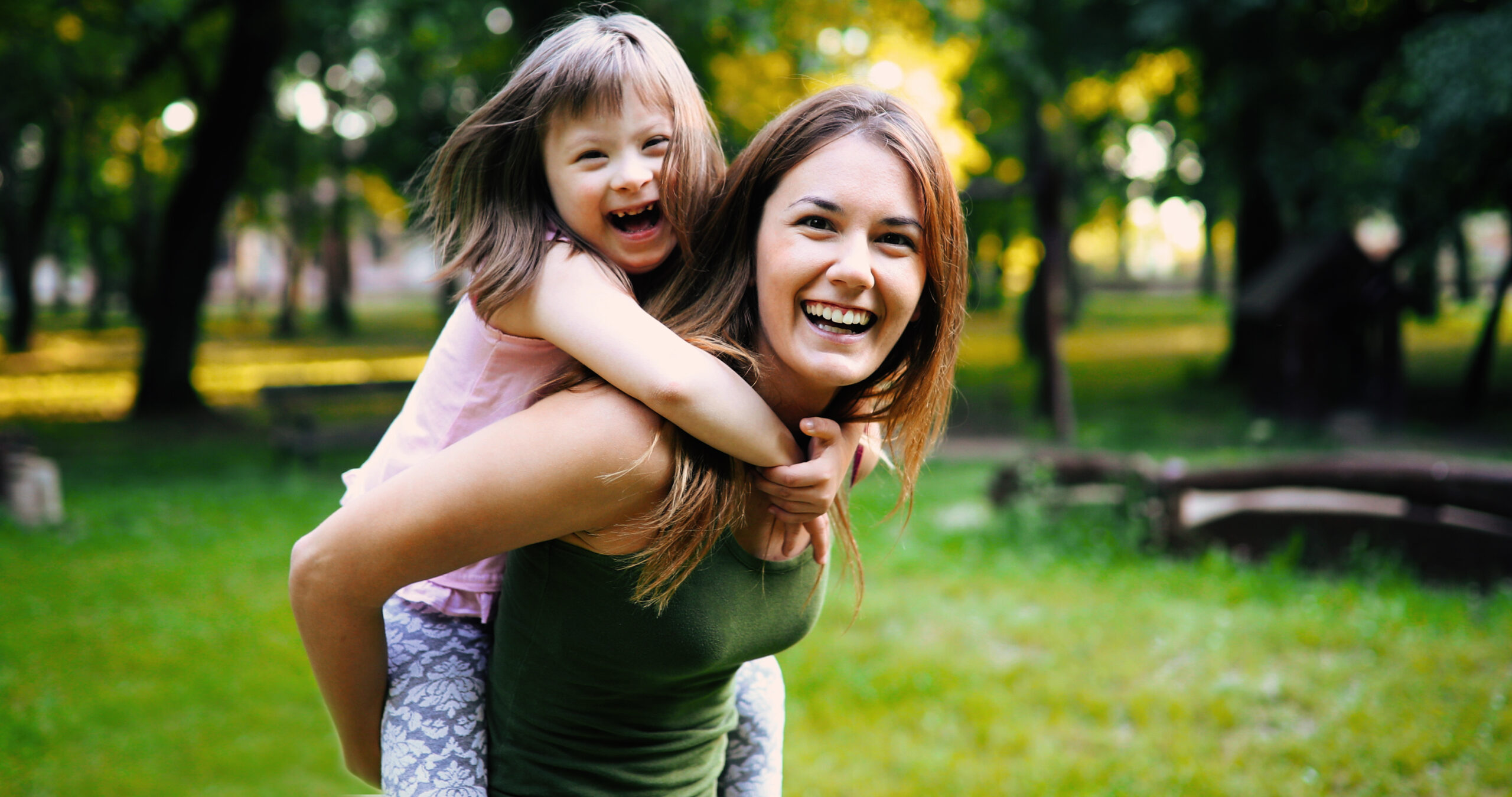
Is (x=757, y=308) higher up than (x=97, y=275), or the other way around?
(x=757, y=308)

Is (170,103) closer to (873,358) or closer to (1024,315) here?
(1024,315)

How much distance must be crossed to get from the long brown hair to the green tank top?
0.07m

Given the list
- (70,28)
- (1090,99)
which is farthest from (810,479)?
(1090,99)

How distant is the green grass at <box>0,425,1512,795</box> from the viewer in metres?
4.52

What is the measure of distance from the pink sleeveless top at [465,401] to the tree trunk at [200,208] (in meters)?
14.9

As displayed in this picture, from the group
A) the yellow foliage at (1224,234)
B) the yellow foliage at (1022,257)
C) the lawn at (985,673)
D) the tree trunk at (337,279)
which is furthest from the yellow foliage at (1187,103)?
the tree trunk at (337,279)

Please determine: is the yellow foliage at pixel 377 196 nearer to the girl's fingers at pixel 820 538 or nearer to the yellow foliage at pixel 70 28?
the yellow foliage at pixel 70 28

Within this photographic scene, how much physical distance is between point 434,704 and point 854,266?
3.41 feet

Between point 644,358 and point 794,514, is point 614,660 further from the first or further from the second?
point 644,358

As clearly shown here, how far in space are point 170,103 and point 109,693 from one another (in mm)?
20245

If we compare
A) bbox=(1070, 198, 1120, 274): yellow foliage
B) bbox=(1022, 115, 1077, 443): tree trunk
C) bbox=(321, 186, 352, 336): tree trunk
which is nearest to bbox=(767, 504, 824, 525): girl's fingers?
bbox=(1022, 115, 1077, 443): tree trunk

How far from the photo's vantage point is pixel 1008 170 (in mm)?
24547

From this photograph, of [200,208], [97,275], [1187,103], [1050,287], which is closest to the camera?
[1050,287]

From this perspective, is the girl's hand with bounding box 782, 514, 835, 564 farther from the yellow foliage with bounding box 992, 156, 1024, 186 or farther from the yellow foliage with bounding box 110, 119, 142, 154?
the yellow foliage with bounding box 110, 119, 142, 154
